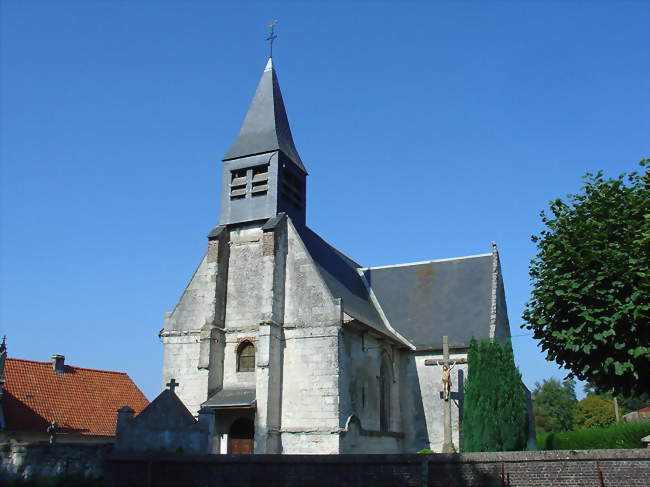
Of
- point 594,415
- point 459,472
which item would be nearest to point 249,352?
point 459,472

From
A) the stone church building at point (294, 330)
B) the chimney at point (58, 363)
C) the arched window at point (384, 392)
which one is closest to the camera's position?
the stone church building at point (294, 330)

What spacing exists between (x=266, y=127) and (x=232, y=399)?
9850 millimetres

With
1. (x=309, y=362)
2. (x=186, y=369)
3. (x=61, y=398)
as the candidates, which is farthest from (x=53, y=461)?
(x=61, y=398)

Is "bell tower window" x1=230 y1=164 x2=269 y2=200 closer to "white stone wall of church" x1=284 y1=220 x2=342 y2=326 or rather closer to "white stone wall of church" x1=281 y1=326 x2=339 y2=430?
"white stone wall of church" x1=284 y1=220 x2=342 y2=326

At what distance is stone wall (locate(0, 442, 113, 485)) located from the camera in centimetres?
1306

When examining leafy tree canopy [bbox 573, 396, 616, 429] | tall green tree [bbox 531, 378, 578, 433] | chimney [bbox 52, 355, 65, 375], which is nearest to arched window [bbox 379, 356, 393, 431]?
chimney [bbox 52, 355, 65, 375]

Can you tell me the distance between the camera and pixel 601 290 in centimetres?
→ 1441

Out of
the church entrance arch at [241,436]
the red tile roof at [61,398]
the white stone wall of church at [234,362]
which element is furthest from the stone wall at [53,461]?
the red tile roof at [61,398]

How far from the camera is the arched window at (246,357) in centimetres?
2023

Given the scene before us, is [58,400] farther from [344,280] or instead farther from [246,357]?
[344,280]

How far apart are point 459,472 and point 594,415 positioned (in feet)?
164

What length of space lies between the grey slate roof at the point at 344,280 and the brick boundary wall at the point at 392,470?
8.11m

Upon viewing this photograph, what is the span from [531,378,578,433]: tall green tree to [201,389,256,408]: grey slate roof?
52057 millimetres

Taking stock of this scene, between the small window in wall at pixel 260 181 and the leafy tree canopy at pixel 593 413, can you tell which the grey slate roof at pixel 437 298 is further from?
the leafy tree canopy at pixel 593 413
